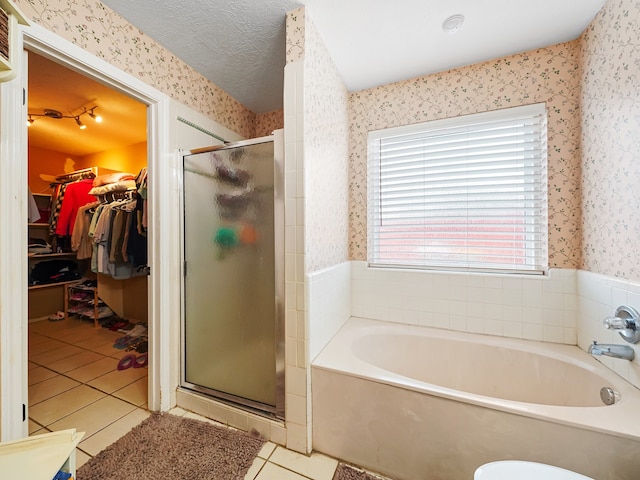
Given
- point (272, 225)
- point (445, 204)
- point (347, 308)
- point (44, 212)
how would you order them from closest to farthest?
point (272, 225)
point (445, 204)
point (347, 308)
point (44, 212)

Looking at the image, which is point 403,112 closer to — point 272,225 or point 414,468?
point 272,225

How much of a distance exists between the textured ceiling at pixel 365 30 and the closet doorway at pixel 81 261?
0.64 m

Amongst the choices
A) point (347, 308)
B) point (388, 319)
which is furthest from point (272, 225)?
point (388, 319)

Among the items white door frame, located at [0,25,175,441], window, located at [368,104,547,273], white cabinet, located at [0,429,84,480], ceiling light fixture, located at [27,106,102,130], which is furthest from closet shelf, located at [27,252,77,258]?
window, located at [368,104,547,273]

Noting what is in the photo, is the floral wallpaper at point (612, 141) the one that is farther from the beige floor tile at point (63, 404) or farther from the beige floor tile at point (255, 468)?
the beige floor tile at point (63, 404)

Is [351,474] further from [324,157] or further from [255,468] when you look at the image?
[324,157]

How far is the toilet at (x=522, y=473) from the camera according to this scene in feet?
2.36

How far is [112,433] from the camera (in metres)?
1.37

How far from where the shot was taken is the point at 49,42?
1062 millimetres

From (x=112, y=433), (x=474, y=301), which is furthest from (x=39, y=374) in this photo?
(x=474, y=301)

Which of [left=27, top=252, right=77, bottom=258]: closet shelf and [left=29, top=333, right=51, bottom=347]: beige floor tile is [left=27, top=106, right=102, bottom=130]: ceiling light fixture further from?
[left=29, top=333, right=51, bottom=347]: beige floor tile

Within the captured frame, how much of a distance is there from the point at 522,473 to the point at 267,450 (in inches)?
43.8

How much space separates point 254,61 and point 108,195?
2386 mm

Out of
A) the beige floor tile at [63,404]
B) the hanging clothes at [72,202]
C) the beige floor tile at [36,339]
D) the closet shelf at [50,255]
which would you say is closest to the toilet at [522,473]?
the beige floor tile at [63,404]
